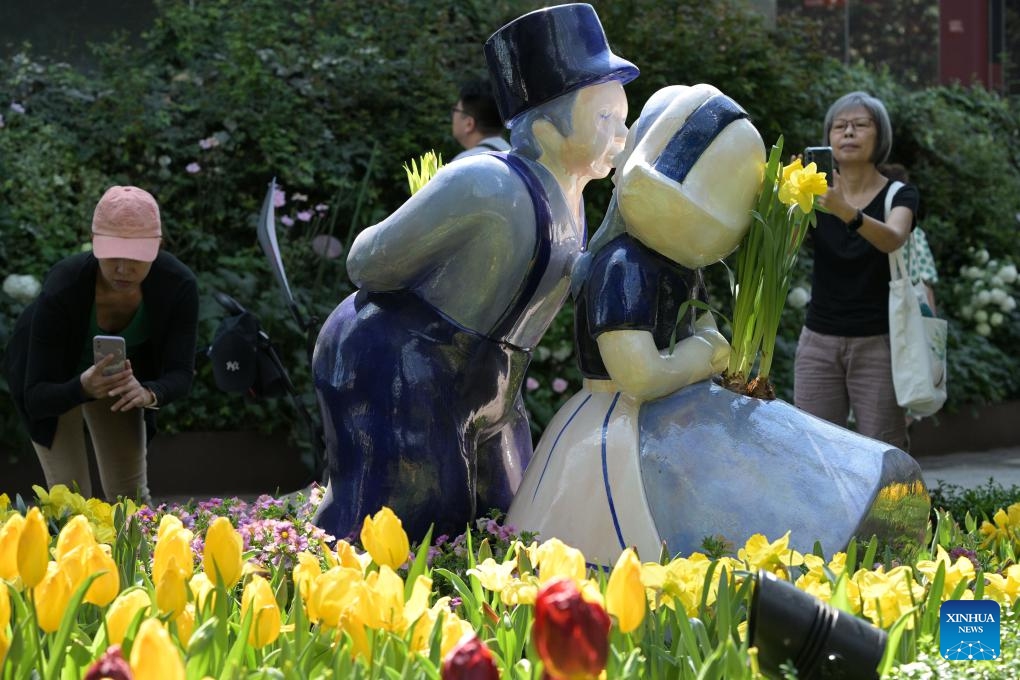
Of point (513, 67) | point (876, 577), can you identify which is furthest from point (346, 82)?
point (876, 577)

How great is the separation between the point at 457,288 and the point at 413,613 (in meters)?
1.25

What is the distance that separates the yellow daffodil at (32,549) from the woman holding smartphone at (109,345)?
2160 millimetres

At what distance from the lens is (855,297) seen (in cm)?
504

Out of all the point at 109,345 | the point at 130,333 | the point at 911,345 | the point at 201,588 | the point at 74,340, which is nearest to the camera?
the point at 201,588

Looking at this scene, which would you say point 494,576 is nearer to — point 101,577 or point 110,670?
point 101,577

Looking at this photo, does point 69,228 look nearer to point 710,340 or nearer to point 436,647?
point 710,340

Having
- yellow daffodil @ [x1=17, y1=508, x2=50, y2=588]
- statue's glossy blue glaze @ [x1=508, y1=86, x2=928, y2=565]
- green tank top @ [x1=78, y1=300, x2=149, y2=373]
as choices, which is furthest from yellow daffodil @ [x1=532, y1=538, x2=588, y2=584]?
green tank top @ [x1=78, y1=300, x2=149, y2=373]

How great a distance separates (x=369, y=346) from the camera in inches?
125

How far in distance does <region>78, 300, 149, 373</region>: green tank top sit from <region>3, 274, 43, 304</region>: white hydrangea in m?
2.21

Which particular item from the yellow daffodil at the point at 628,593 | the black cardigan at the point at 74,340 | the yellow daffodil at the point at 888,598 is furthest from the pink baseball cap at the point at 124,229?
the yellow daffodil at the point at 628,593

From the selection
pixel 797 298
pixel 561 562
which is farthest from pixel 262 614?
pixel 797 298

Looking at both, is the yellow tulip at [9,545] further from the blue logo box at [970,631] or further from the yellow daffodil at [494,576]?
the blue logo box at [970,631]

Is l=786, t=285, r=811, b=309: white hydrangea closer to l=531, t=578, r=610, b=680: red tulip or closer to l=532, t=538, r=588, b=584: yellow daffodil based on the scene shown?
l=532, t=538, r=588, b=584: yellow daffodil

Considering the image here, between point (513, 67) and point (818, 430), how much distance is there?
104 centimetres
